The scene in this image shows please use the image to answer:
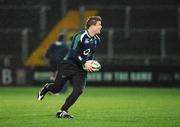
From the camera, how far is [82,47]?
1302cm

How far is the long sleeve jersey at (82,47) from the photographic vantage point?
42.4 feet

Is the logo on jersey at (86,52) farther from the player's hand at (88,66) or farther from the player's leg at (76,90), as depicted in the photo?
the player's leg at (76,90)

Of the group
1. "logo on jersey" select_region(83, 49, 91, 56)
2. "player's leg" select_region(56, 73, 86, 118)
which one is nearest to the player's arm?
"logo on jersey" select_region(83, 49, 91, 56)

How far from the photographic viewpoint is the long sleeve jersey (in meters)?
12.9

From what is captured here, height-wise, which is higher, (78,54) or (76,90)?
(78,54)

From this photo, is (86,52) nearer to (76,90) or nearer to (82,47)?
(82,47)

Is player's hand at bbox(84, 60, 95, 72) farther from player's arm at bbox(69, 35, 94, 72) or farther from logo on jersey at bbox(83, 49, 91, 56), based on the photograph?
logo on jersey at bbox(83, 49, 91, 56)

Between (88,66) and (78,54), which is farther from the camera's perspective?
(78,54)

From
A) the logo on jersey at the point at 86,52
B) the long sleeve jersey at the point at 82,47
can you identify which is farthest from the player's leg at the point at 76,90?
the logo on jersey at the point at 86,52

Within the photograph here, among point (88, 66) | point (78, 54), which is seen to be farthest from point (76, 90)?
point (78, 54)

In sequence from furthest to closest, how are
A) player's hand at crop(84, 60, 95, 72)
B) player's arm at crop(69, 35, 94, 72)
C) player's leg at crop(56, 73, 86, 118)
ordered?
player's leg at crop(56, 73, 86, 118) → player's arm at crop(69, 35, 94, 72) → player's hand at crop(84, 60, 95, 72)

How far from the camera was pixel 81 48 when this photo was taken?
42.8 ft

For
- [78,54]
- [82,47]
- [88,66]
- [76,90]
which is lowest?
[76,90]

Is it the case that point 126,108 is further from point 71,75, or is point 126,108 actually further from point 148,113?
point 71,75
